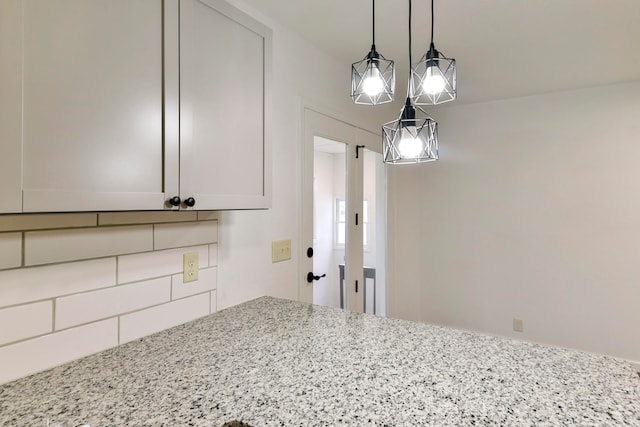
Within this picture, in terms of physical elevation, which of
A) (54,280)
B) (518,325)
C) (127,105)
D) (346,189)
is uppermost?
(127,105)

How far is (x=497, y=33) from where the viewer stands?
201cm

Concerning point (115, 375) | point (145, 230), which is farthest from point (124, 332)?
point (145, 230)

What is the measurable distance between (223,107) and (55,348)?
937 millimetres

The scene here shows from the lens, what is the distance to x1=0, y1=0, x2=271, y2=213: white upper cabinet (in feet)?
2.51

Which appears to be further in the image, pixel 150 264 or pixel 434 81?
pixel 150 264

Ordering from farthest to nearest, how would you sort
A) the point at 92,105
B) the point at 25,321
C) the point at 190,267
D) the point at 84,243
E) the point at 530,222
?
the point at 530,222
the point at 190,267
the point at 84,243
the point at 25,321
the point at 92,105

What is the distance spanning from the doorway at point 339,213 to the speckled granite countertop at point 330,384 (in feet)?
3.25

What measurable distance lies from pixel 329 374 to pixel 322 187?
4.85ft

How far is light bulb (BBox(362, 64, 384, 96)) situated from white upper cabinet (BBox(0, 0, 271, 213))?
0.48 m

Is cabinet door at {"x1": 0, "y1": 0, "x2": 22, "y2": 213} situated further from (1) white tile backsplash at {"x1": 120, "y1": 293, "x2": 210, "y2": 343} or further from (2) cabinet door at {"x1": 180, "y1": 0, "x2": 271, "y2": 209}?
(1) white tile backsplash at {"x1": 120, "y1": 293, "x2": 210, "y2": 343}

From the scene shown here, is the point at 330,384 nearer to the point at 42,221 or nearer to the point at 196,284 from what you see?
the point at 196,284

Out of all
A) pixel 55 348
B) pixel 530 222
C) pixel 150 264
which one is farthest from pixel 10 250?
pixel 530 222

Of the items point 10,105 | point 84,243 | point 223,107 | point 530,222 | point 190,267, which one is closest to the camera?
point 10,105

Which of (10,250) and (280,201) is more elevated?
(280,201)
